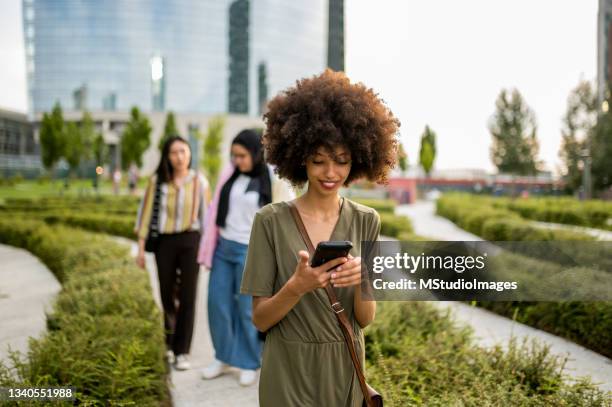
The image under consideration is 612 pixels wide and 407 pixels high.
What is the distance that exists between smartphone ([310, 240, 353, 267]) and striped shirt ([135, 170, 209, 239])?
9.84 feet

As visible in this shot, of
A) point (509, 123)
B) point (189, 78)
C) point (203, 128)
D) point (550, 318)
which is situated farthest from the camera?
point (189, 78)

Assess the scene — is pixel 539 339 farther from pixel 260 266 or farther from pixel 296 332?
pixel 260 266

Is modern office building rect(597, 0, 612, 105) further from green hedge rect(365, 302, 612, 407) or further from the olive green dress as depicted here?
the olive green dress

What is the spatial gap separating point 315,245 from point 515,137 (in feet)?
100

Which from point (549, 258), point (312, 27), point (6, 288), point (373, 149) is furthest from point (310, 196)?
point (312, 27)

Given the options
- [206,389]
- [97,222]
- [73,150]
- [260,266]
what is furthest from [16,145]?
[260,266]

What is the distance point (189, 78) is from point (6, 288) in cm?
7169

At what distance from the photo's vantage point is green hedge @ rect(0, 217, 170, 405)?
2.72m

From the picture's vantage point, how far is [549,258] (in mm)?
2076

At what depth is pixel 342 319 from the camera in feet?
4.88

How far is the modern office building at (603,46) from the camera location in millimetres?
3999

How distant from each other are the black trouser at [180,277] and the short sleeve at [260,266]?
9.01 ft

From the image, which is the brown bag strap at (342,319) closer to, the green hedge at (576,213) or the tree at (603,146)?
the green hedge at (576,213)

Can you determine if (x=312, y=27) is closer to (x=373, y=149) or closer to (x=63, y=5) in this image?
(x=63, y=5)
